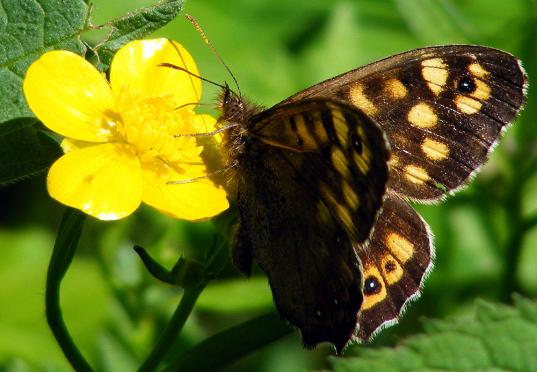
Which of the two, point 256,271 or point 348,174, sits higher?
point 348,174

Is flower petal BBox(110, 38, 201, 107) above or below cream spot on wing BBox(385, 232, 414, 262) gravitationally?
above

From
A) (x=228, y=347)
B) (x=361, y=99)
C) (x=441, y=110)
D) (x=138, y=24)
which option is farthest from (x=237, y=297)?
(x=138, y=24)

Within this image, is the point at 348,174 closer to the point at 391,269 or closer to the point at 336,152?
the point at 336,152

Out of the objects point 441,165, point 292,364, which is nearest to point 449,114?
point 441,165

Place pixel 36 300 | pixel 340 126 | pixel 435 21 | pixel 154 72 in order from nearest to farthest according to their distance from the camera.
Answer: pixel 340 126 < pixel 154 72 < pixel 435 21 < pixel 36 300

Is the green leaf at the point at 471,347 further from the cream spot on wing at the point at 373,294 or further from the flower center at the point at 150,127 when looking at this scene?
the flower center at the point at 150,127

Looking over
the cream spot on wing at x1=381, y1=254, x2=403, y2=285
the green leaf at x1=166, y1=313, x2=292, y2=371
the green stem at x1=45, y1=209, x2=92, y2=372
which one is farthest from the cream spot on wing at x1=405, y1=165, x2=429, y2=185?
the green stem at x1=45, y1=209, x2=92, y2=372

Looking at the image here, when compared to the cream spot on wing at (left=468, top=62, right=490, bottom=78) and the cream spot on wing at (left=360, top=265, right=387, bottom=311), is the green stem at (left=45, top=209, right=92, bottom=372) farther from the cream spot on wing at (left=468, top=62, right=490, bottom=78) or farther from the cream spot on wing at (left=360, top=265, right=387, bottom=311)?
the cream spot on wing at (left=468, top=62, right=490, bottom=78)
